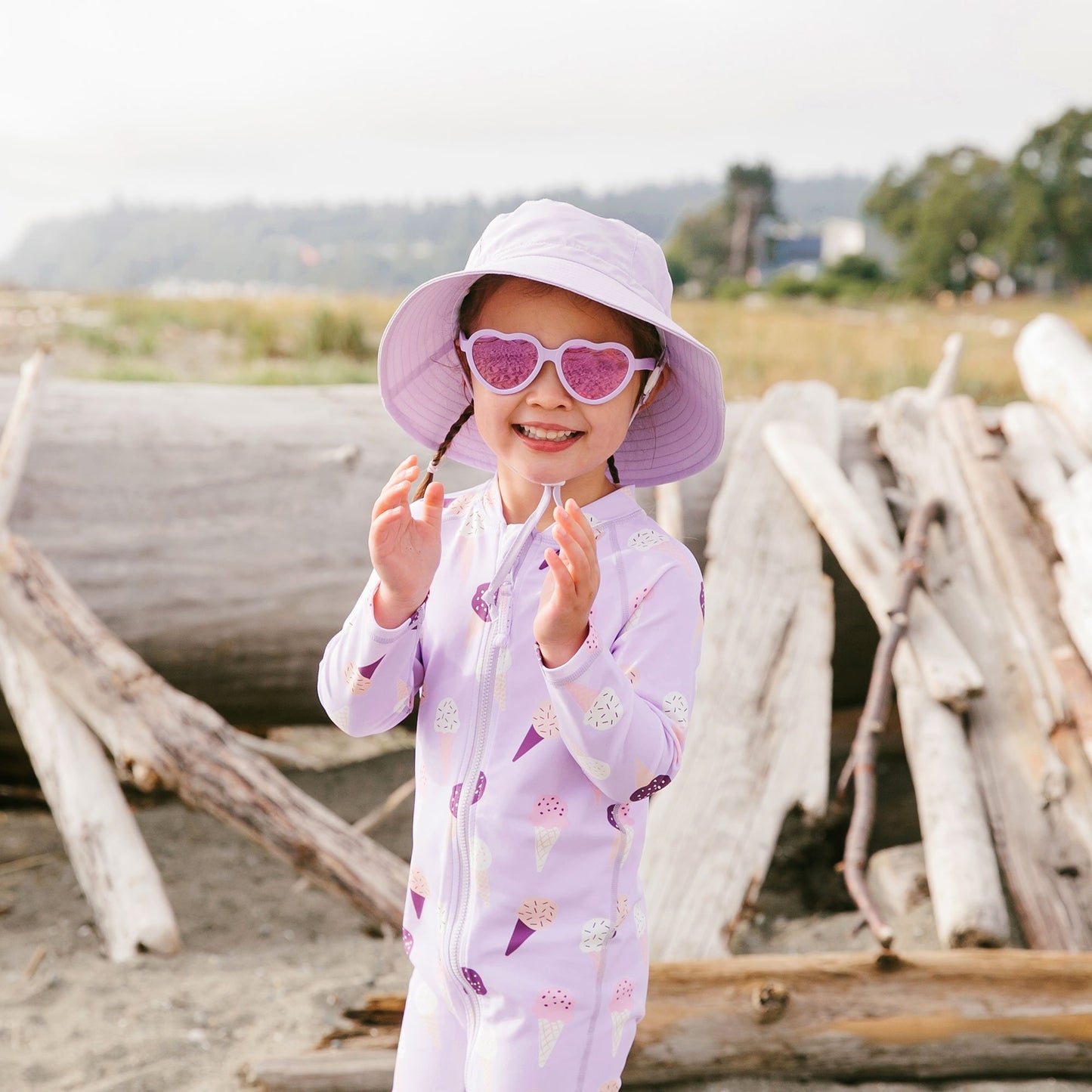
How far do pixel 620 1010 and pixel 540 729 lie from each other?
1.45ft

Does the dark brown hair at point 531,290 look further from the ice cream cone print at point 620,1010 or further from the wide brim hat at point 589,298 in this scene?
the ice cream cone print at point 620,1010

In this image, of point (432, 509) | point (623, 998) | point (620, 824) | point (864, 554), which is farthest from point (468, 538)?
point (864, 554)

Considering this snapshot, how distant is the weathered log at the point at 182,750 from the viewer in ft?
10.7

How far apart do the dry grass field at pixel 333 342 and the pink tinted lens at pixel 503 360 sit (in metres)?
6.14

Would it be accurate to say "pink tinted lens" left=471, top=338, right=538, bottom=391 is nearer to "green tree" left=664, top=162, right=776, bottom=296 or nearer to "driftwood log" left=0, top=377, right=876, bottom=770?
"driftwood log" left=0, top=377, right=876, bottom=770

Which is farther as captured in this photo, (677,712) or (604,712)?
(677,712)

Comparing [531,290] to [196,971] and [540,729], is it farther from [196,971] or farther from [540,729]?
[196,971]

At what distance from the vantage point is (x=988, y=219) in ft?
137

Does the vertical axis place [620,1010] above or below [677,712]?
below

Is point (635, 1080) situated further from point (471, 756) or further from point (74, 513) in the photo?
point (74, 513)

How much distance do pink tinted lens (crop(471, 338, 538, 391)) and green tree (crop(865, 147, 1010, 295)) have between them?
42.8 meters

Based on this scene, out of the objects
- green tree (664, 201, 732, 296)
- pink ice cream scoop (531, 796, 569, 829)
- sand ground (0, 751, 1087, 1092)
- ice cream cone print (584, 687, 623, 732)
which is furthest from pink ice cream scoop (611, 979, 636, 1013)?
green tree (664, 201, 732, 296)

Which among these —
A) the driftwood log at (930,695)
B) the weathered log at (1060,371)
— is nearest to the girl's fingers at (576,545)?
the driftwood log at (930,695)

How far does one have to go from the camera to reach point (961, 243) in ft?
139
